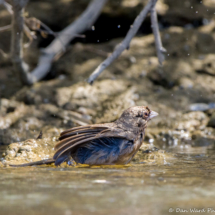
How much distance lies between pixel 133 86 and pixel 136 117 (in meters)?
2.79

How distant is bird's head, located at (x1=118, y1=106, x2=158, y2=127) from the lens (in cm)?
436

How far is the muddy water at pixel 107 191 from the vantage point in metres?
2.07

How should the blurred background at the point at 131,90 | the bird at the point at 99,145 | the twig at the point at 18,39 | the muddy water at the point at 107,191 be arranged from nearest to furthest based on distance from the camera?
1. the muddy water at the point at 107,191
2. the bird at the point at 99,145
3. the blurred background at the point at 131,90
4. the twig at the point at 18,39

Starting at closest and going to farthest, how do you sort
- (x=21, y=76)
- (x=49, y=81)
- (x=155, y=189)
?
(x=155, y=189) → (x=21, y=76) → (x=49, y=81)

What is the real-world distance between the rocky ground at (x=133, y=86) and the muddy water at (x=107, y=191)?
1.69 meters

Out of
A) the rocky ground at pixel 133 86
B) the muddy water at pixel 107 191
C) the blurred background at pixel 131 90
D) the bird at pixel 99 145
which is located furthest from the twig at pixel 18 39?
the muddy water at pixel 107 191

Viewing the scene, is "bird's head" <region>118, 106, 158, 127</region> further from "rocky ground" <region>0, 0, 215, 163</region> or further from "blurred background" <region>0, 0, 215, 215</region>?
"rocky ground" <region>0, 0, 215, 163</region>

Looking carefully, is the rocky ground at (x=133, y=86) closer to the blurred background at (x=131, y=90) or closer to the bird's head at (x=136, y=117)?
the blurred background at (x=131, y=90)

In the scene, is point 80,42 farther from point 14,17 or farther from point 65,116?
point 14,17

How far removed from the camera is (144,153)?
15.1 ft

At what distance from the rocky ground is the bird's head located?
1.02 metres

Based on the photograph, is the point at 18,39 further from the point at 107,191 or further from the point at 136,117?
the point at 107,191

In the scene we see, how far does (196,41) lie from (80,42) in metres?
2.60

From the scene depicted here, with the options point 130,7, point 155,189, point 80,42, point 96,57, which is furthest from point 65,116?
point 155,189
